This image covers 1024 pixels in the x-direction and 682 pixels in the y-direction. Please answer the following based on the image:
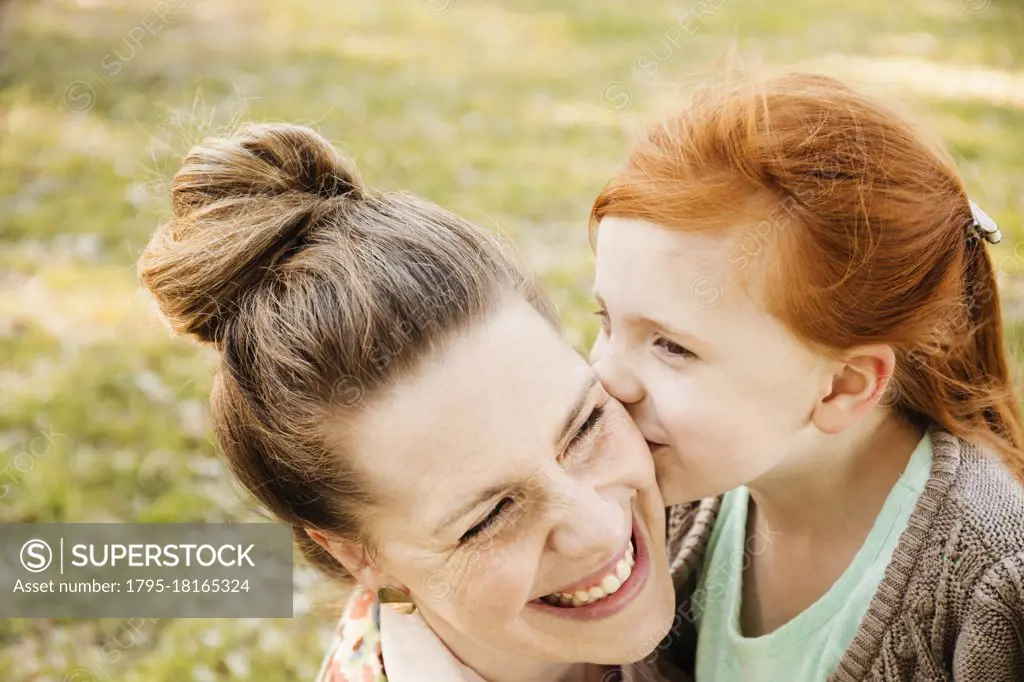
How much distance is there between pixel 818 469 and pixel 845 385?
25 centimetres

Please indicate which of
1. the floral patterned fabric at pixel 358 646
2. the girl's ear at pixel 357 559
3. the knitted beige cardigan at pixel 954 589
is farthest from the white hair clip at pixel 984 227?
the floral patterned fabric at pixel 358 646

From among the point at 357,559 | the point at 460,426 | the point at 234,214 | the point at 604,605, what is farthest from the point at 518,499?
the point at 234,214

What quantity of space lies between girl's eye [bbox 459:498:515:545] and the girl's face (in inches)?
15.7

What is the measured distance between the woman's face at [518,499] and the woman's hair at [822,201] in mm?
421

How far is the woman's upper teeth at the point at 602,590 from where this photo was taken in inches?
84.3

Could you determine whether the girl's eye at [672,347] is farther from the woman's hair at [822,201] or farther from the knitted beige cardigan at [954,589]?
the knitted beige cardigan at [954,589]

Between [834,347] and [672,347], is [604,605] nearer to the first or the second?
[672,347]

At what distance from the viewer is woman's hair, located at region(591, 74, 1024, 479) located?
217 centimetres

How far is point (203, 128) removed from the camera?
2.50 meters

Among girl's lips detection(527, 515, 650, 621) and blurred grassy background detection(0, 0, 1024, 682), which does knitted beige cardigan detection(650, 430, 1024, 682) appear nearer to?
girl's lips detection(527, 515, 650, 621)

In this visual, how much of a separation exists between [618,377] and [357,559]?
688 millimetres

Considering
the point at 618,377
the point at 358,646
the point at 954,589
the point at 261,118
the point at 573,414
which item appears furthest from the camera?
the point at 261,118

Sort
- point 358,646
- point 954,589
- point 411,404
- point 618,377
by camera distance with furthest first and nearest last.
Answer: point 358,646 → point 618,377 → point 954,589 → point 411,404

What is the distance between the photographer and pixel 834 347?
89.0 inches
